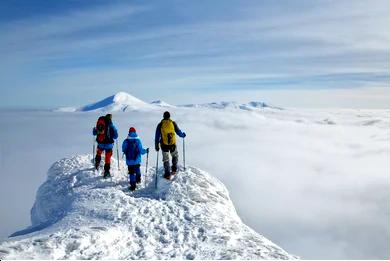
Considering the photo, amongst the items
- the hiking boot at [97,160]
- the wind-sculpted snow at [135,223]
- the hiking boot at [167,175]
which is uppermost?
the hiking boot at [97,160]

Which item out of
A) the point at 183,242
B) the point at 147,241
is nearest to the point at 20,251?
the point at 147,241

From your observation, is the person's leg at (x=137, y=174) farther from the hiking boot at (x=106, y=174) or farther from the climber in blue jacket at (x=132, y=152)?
the hiking boot at (x=106, y=174)

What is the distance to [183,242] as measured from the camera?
12.1m

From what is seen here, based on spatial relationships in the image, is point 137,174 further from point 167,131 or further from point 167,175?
point 167,131

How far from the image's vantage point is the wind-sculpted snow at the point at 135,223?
11.1 m

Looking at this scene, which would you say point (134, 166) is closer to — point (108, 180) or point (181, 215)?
point (108, 180)

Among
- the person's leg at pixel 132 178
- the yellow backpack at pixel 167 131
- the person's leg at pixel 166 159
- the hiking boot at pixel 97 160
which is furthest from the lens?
the hiking boot at pixel 97 160

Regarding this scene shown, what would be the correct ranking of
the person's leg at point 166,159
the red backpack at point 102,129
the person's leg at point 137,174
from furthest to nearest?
the red backpack at point 102,129, the person's leg at point 166,159, the person's leg at point 137,174

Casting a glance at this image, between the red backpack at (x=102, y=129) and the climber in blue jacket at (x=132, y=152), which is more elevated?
the red backpack at (x=102, y=129)

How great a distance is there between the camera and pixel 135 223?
13242mm

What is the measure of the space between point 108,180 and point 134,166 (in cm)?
172

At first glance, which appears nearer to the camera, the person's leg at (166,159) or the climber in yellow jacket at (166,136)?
the climber in yellow jacket at (166,136)

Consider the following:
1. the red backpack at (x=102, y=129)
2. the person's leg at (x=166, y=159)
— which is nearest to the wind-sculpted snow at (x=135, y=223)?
Answer: the person's leg at (x=166, y=159)

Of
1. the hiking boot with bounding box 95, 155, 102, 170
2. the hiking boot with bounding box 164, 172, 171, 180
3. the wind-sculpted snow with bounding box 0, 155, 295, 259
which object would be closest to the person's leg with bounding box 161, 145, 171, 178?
the hiking boot with bounding box 164, 172, 171, 180
